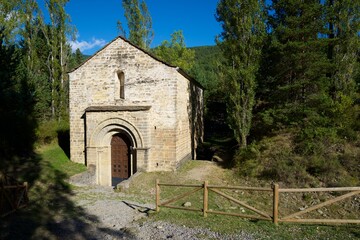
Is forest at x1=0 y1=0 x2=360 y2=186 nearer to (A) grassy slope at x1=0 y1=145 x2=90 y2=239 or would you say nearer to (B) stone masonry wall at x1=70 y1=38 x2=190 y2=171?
(A) grassy slope at x1=0 y1=145 x2=90 y2=239

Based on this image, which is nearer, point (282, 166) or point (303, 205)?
point (303, 205)

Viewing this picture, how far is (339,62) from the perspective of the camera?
15.2 metres

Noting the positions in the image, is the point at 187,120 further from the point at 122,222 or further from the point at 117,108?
the point at 122,222

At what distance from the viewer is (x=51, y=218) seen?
304 inches

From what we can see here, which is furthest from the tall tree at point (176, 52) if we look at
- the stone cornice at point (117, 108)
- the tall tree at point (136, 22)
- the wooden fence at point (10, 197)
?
the wooden fence at point (10, 197)

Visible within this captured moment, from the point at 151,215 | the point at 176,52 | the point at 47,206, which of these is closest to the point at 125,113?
the point at 47,206

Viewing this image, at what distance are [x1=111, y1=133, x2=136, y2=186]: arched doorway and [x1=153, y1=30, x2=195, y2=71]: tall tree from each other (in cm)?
1925

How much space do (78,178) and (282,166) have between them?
1016 cm

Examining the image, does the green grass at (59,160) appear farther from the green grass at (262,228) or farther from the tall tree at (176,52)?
the tall tree at (176,52)

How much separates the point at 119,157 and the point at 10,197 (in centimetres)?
682

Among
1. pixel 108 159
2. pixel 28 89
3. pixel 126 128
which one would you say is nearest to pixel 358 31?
pixel 126 128

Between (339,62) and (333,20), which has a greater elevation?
(333,20)

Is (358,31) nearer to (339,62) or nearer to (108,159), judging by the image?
(339,62)

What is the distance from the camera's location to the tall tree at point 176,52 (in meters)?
31.8
